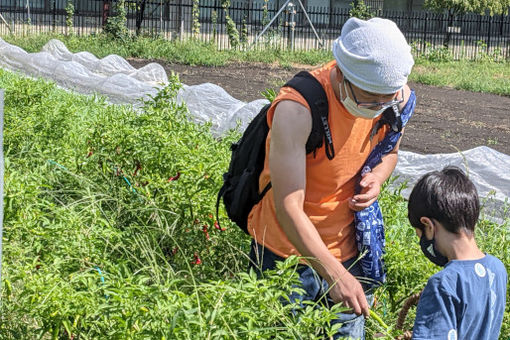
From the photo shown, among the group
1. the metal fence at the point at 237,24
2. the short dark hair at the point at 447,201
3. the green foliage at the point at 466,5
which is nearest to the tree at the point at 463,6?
the green foliage at the point at 466,5

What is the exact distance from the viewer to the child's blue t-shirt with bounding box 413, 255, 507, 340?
246 cm

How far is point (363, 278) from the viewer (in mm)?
3021

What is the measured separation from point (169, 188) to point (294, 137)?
1590mm

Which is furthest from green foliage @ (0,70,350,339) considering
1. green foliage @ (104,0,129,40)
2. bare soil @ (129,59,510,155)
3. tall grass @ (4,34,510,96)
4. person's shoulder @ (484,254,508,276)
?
green foliage @ (104,0,129,40)

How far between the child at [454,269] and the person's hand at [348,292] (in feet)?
0.83

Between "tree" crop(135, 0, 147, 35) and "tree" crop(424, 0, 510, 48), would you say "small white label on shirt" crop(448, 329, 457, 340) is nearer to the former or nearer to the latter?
"tree" crop(135, 0, 147, 35)

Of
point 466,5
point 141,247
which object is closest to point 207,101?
point 141,247

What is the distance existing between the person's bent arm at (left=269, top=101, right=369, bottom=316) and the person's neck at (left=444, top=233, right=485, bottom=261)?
1.09 ft

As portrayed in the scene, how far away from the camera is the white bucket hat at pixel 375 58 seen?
104 inches

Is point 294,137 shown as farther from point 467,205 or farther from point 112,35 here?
point 112,35

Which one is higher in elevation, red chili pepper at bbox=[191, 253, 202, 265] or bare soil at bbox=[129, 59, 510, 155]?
red chili pepper at bbox=[191, 253, 202, 265]

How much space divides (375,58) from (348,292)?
0.72 meters

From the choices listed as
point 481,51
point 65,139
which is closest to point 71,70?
point 65,139

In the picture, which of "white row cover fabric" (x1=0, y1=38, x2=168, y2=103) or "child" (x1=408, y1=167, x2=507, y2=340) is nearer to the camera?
"child" (x1=408, y1=167, x2=507, y2=340)
